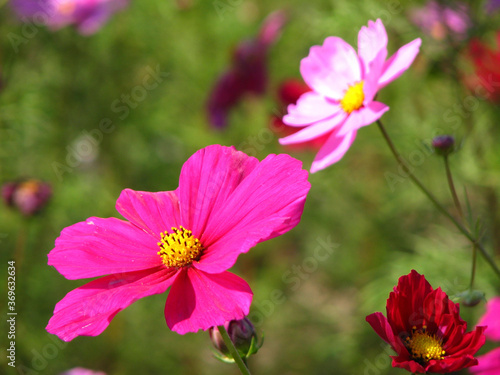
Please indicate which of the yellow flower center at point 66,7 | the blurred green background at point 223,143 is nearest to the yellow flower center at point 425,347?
the blurred green background at point 223,143

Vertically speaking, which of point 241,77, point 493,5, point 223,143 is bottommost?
point 223,143

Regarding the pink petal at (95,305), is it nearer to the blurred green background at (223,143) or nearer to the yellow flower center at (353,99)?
the yellow flower center at (353,99)

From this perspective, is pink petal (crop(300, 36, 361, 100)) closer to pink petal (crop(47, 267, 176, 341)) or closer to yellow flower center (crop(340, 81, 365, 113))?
yellow flower center (crop(340, 81, 365, 113))

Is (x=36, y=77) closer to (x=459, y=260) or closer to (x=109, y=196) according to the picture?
(x=109, y=196)

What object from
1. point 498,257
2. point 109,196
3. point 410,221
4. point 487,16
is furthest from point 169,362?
point 487,16

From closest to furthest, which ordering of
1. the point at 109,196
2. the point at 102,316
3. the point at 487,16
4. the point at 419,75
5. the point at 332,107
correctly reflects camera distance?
the point at 102,316 < the point at 332,107 < the point at 487,16 < the point at 419,75 < the point at 109,196

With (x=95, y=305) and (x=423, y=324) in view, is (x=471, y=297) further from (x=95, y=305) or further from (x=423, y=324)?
(x=95, y=305)

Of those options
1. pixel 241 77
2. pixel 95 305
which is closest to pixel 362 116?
pixel 95 305
